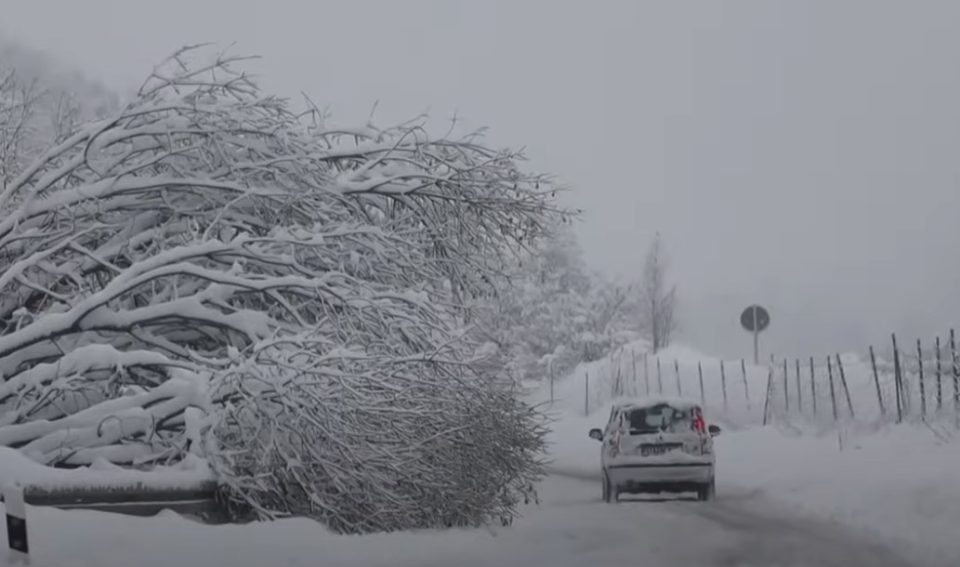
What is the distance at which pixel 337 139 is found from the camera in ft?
54.2

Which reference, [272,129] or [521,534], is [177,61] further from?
[521,534]

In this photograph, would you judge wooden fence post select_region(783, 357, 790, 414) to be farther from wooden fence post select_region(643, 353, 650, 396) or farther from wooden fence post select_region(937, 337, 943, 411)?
wooden fence post select_region(643, 353, 650, 396)

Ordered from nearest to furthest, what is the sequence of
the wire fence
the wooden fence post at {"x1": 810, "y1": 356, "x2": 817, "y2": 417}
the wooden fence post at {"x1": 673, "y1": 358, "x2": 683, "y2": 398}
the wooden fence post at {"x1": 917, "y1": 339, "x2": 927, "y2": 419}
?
1. the wooden fence post at {"x1": 917, "y1": 339, "x2": 927, "y2": 419}
2. the wire fence
3. the wooden fence post at {"x1": 810, "y1": 356, "x2": 817, "y2": 417}
4. the wooden fence post at {"x1": 673, "y1": 358, "x2": 683, "y2": 398}

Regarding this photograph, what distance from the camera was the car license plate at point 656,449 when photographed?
61.8ft

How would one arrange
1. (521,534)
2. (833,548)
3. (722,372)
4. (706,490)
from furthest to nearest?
(722,372) → (706,490) → (521,534) → (833,548)

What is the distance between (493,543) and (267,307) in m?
3.85

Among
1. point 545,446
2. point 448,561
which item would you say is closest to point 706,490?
point 545,446

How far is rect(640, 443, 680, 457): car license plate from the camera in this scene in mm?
18844

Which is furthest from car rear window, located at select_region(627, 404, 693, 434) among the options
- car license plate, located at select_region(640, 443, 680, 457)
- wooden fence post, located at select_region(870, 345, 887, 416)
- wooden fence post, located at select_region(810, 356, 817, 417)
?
wooden fence post, located at select_region(810, 356, 817, 417)

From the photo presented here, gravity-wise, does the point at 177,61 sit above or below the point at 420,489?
above

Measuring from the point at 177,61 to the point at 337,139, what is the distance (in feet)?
6.91

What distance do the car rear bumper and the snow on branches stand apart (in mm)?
2698

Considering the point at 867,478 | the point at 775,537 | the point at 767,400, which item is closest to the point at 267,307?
the point at 775,537

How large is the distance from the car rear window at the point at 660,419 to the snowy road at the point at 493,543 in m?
2.05
